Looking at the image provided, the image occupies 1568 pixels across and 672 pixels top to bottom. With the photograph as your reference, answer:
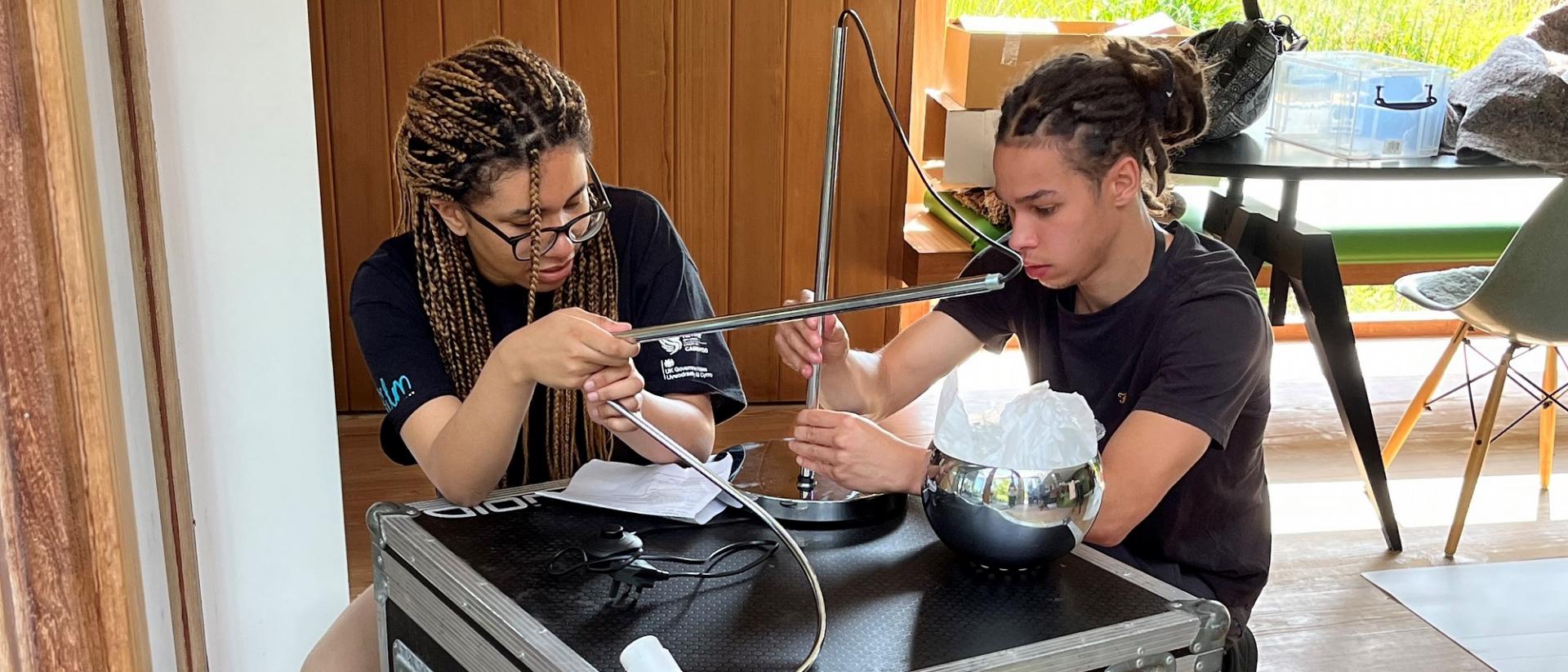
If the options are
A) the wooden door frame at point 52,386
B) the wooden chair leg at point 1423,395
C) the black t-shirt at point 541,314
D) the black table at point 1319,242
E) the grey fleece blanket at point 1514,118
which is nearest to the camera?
the wooden door frame at point 52,386

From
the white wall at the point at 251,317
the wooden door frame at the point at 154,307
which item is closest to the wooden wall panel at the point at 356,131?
the white wall at the point at 251,317

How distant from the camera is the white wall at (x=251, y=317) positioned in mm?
1496

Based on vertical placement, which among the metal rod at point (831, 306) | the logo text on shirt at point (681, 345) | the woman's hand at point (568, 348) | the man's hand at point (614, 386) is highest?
the metal rod at point (831, 306)

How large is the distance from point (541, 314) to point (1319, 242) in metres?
1.57

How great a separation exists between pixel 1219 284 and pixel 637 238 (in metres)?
0.62

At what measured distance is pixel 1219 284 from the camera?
140 cm

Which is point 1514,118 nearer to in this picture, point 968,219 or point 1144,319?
point 968,219

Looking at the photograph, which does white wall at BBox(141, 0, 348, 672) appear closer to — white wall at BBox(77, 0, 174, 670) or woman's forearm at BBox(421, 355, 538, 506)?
white wall at BBox(77, 0, 174, 670)

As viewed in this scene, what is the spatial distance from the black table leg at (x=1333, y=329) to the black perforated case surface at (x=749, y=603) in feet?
4.99

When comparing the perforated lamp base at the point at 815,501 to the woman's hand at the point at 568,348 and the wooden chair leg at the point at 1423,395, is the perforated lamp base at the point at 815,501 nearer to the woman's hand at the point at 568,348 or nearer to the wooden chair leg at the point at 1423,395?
the woman's hand at the point at 568,348

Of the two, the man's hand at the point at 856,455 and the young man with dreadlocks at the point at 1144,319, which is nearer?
the man's hand at the point at 856,455

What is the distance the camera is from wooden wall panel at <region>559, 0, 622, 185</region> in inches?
113

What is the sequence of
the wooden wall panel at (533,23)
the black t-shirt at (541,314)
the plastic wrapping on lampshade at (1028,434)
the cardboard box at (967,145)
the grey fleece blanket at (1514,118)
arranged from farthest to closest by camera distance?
1. the cardboard box at (967,145)
2. the wooden wall panel at (533,23)
3. the grey fleece blanket at (1514,118)
4. the black t-shirt at (541,314)
5. the plastic wrapping on lampshade at (1028,434)

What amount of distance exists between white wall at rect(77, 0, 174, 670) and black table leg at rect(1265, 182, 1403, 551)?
1944 mm
